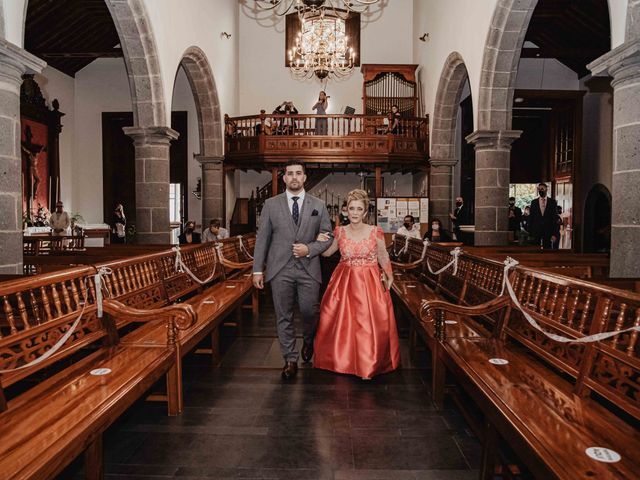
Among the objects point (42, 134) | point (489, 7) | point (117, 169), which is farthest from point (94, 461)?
point (117, 169)

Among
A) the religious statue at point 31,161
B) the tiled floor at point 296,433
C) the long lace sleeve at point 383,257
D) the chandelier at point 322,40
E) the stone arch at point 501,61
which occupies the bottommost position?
the tiled floor at point 296,433

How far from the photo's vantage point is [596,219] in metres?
13.8

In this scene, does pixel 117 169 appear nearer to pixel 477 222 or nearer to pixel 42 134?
pixel 42 134

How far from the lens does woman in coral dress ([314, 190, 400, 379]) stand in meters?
3.96

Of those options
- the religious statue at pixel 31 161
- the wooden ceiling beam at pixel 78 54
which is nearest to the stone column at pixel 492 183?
the wooden ceiling beam at pixel 78 54

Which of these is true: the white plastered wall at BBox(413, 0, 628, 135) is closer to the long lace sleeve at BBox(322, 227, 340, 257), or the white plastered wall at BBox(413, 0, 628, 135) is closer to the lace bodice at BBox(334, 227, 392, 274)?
the lace bodice at BBox(334, 227, 392, 274)

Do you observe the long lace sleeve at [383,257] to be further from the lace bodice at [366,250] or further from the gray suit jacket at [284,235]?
the gray suit jacket at [284,235]

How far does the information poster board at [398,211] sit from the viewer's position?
13180 mm

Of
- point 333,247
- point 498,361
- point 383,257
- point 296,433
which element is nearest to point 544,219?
point 383,257

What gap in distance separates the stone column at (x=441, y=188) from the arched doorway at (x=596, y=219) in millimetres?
3514

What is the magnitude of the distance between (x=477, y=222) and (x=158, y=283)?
596 cm

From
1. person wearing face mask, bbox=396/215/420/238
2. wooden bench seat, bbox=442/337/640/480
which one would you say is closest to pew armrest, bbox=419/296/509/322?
wooden bench seat, bbox=442/337/640/480

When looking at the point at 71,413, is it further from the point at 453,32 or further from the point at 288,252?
the point at 453,32

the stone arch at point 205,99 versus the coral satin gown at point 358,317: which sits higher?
the stone arch at point 205,99
